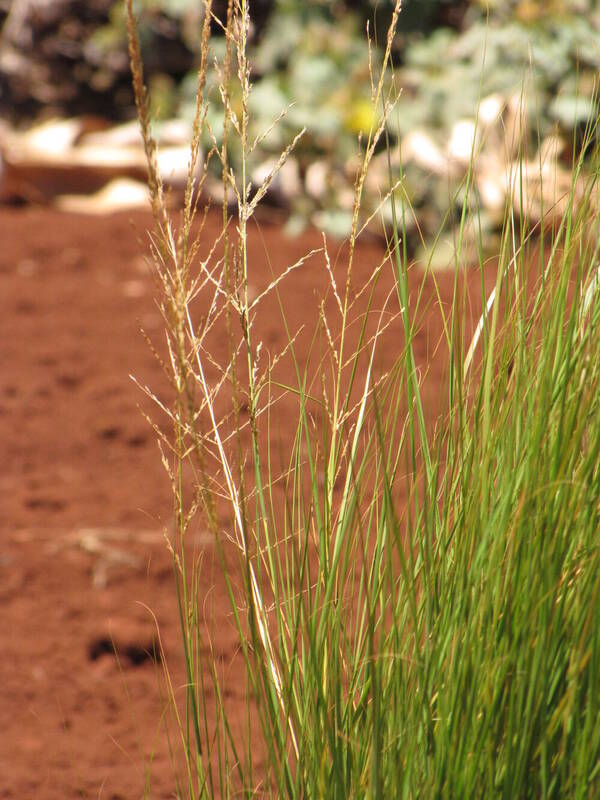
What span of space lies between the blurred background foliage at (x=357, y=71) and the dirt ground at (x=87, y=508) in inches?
14.4

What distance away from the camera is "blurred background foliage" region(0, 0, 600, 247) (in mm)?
4293

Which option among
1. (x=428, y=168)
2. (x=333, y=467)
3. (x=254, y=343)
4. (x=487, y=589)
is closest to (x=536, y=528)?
(x=487, y=589)

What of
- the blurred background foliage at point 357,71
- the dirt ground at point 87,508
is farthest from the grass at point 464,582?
the blurred background foliage at point 357,71

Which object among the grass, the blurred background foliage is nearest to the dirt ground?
the grass

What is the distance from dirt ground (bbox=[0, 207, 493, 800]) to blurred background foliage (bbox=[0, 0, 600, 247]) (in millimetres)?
367

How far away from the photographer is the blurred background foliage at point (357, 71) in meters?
4.29

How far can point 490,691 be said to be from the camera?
3.27ft

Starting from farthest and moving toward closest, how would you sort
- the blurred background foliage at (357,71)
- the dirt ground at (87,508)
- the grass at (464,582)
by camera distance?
the blurred background foliage at (357,71)
the dirt ground at (87,508)
the grass at (464,582)

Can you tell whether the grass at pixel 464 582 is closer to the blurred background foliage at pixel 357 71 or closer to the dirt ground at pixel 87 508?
the dirt ground at pixel 87 508

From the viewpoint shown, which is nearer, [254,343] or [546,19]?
[254,343]

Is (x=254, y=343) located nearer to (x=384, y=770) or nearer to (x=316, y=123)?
(x=316, y=123)

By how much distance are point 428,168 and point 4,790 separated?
328 cm

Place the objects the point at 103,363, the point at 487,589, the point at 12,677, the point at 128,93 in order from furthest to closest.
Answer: the point at 128,93, the point at 103,363, the point at 12,677, the point at 487,589

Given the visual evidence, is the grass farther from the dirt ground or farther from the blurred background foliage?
the blurred background foliage
